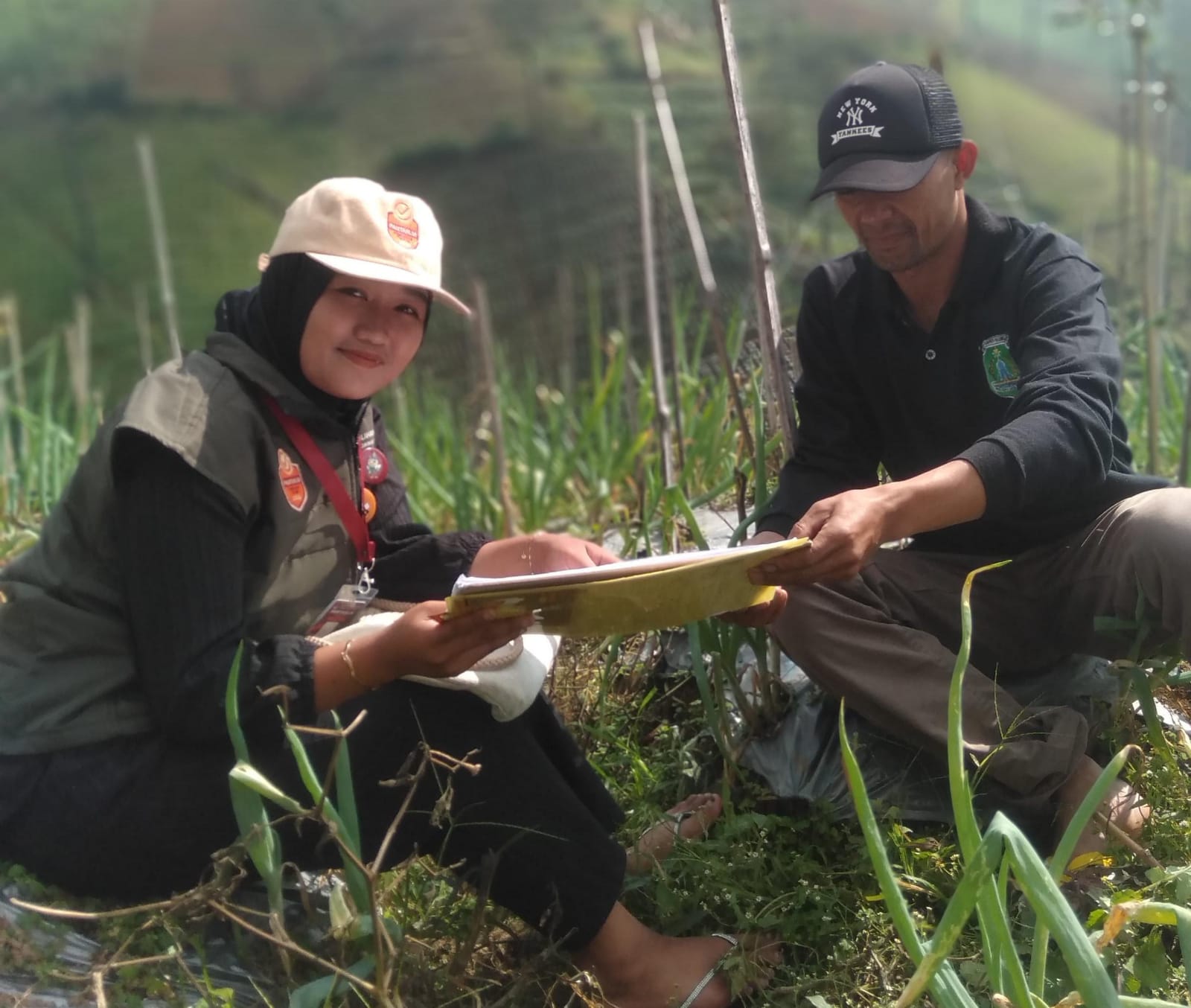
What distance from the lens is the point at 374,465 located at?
225 cm

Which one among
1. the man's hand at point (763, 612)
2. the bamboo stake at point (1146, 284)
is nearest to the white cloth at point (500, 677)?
the man's hand at point (763, 612)

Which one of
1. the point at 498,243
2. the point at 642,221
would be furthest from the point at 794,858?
the point at 498,243

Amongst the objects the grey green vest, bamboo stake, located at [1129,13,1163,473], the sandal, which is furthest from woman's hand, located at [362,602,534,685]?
bamboo stake, located at [1129,13,1163,473]

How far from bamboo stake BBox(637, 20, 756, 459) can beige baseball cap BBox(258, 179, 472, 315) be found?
29.6 inches

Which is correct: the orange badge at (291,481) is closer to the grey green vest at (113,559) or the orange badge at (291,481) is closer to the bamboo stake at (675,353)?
the grey green vest at (113,559)

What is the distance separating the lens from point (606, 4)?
14.2m

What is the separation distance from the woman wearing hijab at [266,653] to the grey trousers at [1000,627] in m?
0.43

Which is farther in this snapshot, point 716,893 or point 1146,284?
point 1146,284

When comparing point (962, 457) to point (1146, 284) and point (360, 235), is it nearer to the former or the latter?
point (360, 235)

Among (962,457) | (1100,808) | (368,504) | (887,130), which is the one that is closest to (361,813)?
(368,504)

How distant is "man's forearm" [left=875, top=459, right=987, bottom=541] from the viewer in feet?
6.17

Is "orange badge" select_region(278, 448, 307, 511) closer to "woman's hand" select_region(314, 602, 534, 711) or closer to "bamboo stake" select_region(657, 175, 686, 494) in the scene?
"woman's hand" select_region(314, 602, 534, 711)

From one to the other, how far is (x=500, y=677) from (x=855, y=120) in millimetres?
1011

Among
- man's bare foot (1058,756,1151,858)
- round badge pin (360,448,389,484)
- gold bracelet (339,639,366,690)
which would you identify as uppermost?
round badge pin (360,448,389,484)
